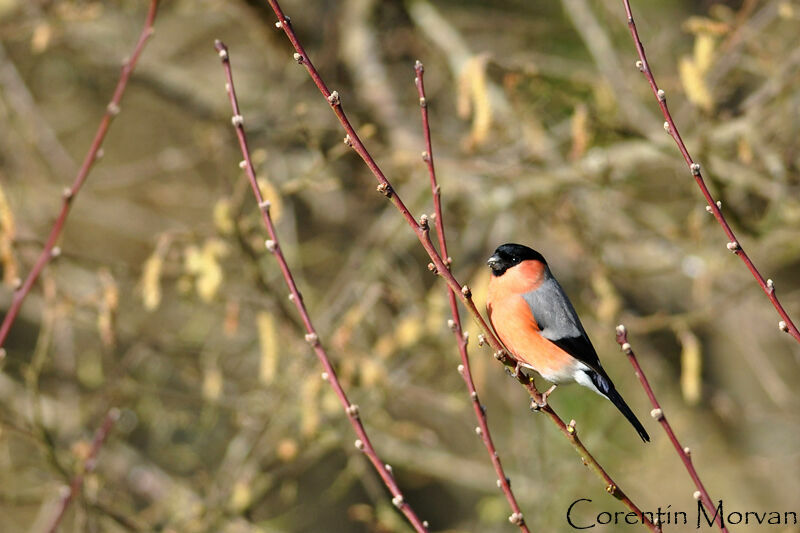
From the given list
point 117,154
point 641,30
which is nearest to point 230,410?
point 641,30

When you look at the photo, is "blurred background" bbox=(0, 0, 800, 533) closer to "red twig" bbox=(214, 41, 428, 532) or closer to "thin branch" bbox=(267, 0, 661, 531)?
"red twig" bbox=(214, 41, 428, 532)

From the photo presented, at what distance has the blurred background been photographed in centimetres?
367

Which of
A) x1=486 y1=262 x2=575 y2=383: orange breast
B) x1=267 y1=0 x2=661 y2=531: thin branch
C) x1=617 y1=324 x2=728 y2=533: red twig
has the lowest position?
x1=617 y1=324 x2=728 y2=533: red twig

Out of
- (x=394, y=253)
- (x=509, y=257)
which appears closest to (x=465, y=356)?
(x=509, y=257)

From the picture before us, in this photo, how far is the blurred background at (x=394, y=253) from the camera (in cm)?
367

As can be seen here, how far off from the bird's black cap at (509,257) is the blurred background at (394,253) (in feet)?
1.70

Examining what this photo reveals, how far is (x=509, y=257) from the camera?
2.90 m

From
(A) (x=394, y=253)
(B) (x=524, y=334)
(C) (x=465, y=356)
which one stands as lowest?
(C) (x=465, y=356)

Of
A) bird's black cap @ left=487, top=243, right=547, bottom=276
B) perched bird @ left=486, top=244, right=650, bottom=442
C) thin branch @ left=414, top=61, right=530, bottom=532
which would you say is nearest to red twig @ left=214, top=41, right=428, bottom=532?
thin branch @ left=414, top=61, right=530, bottom=532

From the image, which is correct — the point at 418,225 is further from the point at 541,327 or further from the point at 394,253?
the point at 394,253

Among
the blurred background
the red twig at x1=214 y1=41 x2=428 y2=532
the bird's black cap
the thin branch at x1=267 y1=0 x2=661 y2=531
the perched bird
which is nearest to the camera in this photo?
the thin branch at x1=267 y1=0 x2=661 y2=531

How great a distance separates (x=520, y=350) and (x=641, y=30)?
2.84 m

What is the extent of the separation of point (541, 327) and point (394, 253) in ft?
6.47

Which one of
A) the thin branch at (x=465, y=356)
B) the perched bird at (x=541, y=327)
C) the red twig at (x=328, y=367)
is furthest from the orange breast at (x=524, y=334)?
the red twig at (x=328, y=367)
